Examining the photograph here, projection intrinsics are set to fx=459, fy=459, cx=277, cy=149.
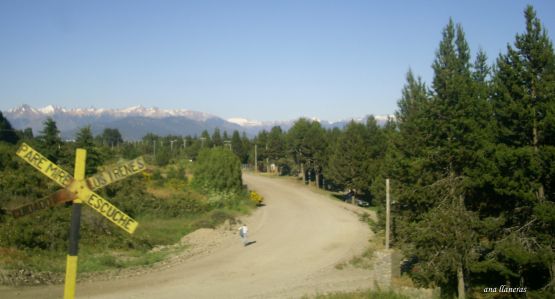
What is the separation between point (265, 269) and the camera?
73.7 ft

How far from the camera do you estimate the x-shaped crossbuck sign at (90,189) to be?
16.7ft

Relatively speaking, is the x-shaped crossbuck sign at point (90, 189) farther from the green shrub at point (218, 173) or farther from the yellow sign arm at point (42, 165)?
the green shrub at point (218, 173)

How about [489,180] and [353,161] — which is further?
[353,161]

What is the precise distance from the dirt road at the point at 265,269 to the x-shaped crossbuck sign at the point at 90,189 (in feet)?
42.7

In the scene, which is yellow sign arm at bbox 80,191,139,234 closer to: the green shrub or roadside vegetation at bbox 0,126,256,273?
roadside vegetation at bbox 0,126,256,273

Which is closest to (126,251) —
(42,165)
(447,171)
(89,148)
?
(447,171)

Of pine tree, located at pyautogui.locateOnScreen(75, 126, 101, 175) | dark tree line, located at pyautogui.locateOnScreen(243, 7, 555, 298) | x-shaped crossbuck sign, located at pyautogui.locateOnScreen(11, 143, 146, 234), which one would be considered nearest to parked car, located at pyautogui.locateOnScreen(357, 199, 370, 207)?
pine tree, located at pyautogui.locateOnScreen(75, 126, 101, 175)

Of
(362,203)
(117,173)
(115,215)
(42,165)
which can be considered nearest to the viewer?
(115,215)

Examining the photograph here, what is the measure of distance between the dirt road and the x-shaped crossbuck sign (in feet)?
42.7

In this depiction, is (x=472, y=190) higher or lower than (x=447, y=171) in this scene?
lower

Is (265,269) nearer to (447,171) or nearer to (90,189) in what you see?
Result: (447,171)

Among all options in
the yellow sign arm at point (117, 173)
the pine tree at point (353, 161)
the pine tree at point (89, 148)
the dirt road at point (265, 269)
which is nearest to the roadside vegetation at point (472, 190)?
the dirt road at point (265, 269)

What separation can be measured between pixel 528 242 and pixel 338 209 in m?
26.7

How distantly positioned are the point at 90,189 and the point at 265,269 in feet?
59.2
